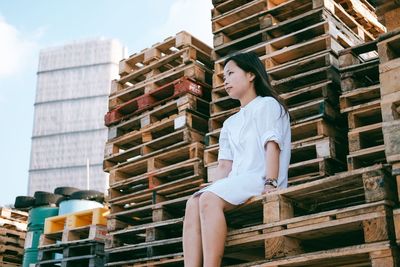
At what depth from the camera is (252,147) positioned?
3854 millimetres

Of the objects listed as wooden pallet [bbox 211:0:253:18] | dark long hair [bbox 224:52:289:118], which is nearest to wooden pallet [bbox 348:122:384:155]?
dark long hair [bbox 224:52:289:118]

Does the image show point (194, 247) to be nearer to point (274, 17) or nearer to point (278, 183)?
point (278, 183)

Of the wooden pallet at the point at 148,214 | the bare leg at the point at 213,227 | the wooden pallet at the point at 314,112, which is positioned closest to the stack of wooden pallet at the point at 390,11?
the wooden pallet at the point at 314,112

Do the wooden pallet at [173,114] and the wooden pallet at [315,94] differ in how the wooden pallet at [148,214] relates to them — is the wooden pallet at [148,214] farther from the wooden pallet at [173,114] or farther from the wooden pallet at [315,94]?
the wooden pallet at [315,94]

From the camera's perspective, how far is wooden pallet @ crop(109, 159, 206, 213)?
5797 millimetres

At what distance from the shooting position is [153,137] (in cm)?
679

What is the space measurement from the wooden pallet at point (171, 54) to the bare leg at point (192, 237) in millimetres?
3185

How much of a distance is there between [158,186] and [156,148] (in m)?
0.65

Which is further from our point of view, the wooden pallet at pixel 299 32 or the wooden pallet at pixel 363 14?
the wooden pallet at pixel 363 14

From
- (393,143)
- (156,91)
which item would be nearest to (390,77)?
(393,143)

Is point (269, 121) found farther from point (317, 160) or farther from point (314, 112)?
point (314, 112)

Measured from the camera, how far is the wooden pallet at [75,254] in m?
6.71

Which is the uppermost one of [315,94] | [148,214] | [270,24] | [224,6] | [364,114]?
[224,6]

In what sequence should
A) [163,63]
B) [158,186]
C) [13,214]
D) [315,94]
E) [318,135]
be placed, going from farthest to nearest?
[13,214], [163,63], [158,186], [315,94], [318,135]
